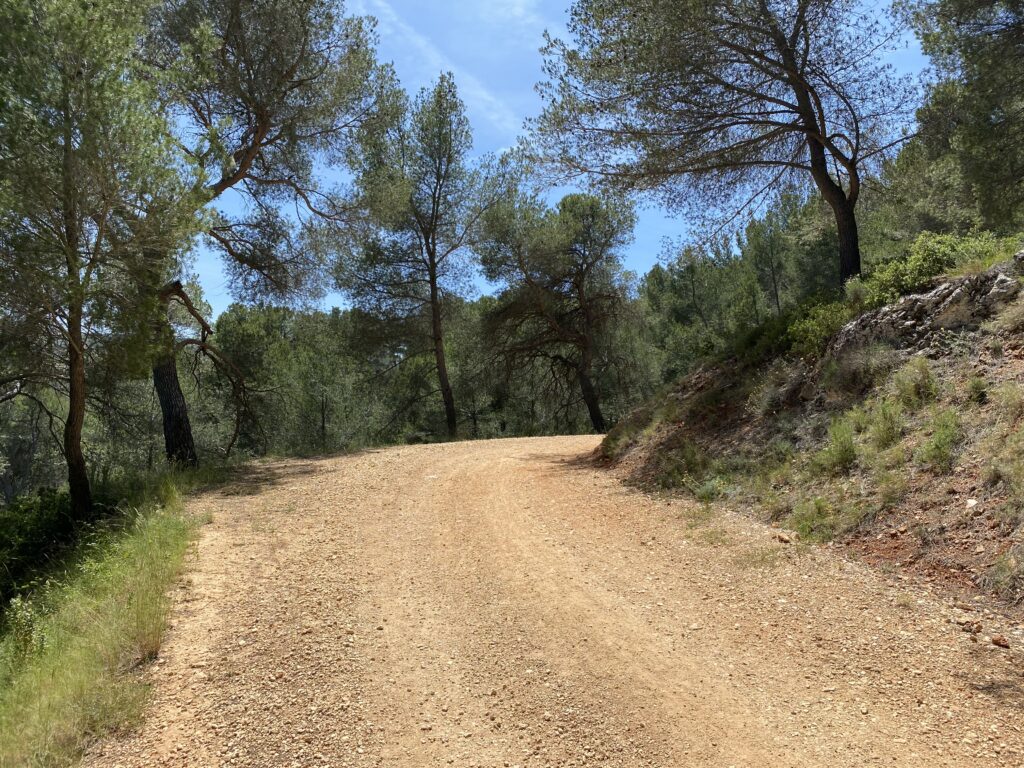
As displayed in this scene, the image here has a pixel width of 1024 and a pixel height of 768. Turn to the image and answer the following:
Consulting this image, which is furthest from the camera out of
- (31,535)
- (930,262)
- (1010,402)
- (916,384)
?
(31,535)

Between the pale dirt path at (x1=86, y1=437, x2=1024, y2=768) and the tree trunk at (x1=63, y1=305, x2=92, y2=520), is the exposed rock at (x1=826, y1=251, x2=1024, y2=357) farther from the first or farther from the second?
the tree trunk at (x1=63, y1=305, x2=92, y2=520)

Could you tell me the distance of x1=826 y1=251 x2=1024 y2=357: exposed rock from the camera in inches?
276

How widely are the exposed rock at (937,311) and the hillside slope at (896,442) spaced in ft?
0.05

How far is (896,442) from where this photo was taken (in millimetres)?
6238

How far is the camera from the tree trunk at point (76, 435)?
30.5 feet

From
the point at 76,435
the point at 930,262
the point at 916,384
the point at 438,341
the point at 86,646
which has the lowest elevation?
the point at 86,646

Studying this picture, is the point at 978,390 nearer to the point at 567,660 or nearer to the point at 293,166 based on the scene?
the point at 567,660

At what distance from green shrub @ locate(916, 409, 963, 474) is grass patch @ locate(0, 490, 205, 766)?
637 centimetres

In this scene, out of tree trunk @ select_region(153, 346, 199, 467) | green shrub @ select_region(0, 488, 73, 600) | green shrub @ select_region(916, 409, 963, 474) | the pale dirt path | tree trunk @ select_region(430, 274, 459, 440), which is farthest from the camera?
tree trunk @ select_region(430, 274, 459, 440)

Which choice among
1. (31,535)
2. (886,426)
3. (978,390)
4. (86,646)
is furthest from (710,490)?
(31,535)

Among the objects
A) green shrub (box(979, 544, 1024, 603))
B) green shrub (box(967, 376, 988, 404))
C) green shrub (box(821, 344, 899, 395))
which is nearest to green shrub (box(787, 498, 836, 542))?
green shrub (box(979, 544, 1024, 603))

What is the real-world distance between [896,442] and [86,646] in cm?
717

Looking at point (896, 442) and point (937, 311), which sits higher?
point (937, 311)

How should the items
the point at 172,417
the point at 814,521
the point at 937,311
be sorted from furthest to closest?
the point at 172,417 < the point at 937,311 < the point at 814,521
